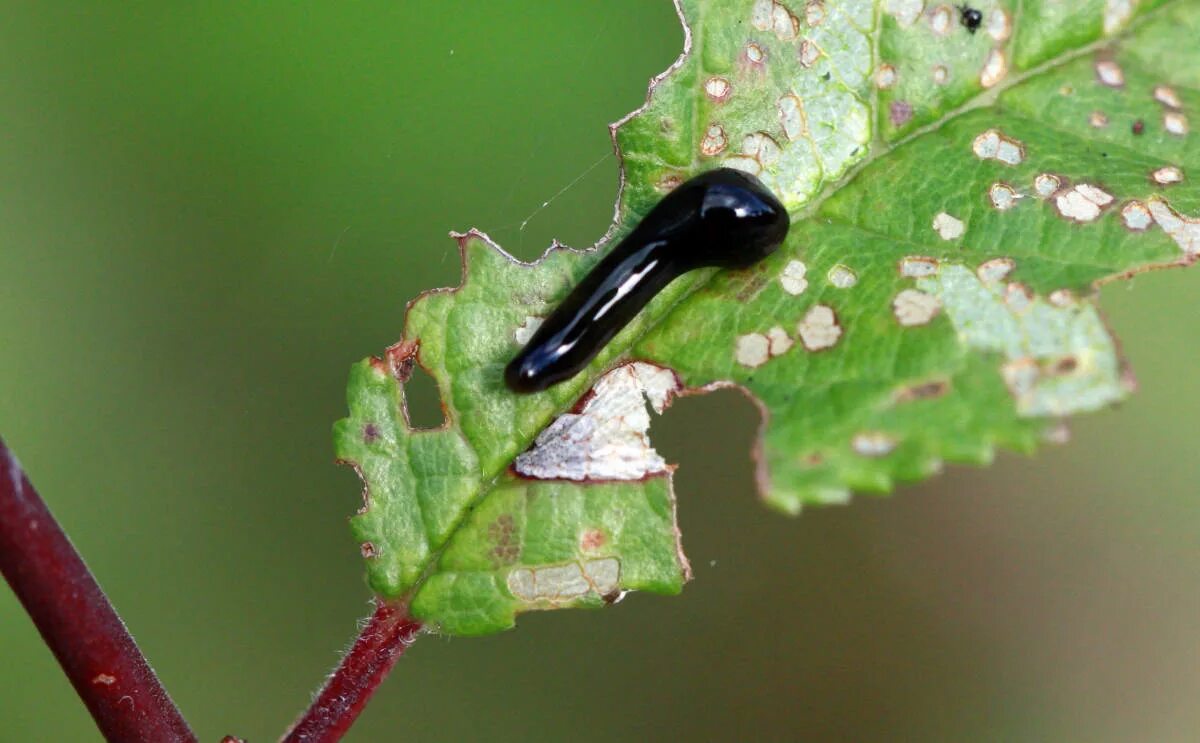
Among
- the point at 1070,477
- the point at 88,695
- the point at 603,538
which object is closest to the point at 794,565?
the point at 1070,477

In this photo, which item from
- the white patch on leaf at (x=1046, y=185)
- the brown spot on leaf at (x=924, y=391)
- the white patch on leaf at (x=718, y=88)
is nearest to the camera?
the brown spot on leaf at (x=924, y=391)

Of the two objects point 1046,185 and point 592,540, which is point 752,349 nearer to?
point 592,540

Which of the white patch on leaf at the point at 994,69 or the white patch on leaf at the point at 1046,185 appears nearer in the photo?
the white patch on leaf at the point at 1046,185

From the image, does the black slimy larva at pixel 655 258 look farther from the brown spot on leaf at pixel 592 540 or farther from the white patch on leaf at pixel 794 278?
the brown spot on leaf at pixel 592 540

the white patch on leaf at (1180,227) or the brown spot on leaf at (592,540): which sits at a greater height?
the white patch on leaf at (1180,227)

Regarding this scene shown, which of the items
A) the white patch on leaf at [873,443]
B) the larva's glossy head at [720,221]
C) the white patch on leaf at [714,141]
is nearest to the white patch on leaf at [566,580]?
the white patch on leaf at [873,443]

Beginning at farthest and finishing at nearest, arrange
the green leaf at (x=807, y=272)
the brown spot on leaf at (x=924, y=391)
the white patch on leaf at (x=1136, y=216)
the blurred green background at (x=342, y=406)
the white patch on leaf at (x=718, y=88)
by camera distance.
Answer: the blurred green background at (x=342, y=406)
the white patch on leaf at (x=718, y=88)
the white patch on leaf at (x=1136, y=216)
the green leaf at (x=807, y=272)
the brown spot on leaf at (x=924, y=391)

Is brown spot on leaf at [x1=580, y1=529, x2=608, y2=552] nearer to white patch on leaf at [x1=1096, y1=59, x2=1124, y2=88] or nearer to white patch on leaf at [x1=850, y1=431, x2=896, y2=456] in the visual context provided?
white patch on leaf at [x1=850, y1=431, x2=896, y2=456]
